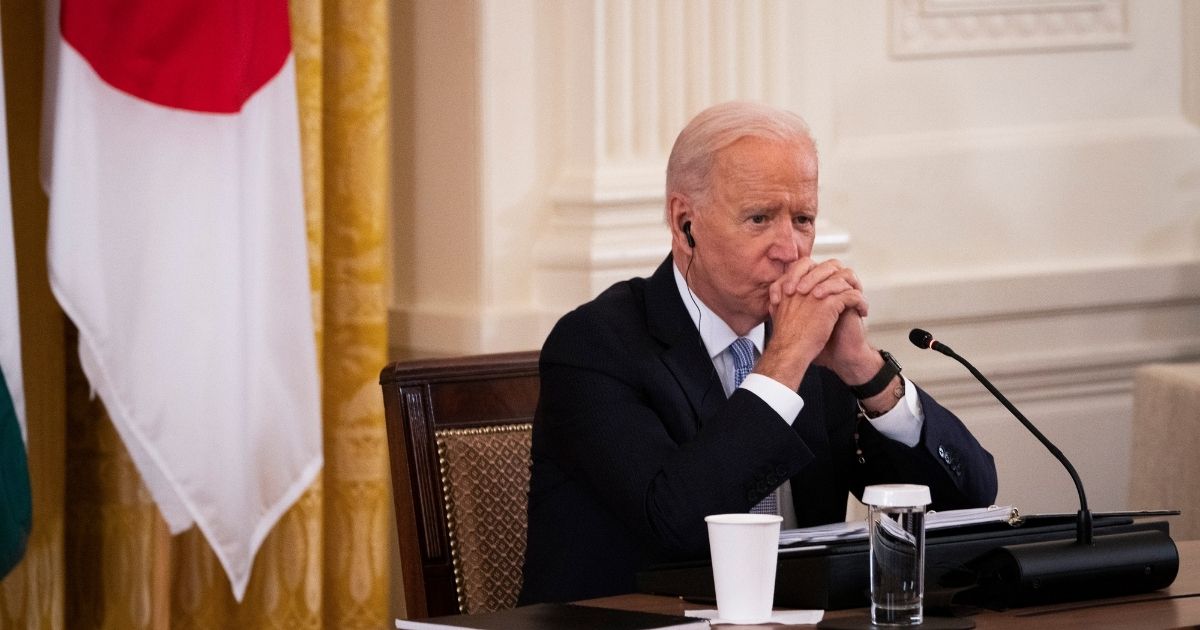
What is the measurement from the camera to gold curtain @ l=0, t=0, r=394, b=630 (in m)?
3.05

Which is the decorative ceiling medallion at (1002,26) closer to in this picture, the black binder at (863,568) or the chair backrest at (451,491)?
the chair backrest at (451,491)

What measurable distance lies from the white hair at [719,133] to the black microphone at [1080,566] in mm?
704

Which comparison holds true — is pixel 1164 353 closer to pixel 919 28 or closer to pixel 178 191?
pixel 919 28

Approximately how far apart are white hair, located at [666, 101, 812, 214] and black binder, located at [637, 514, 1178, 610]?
701 millimetres

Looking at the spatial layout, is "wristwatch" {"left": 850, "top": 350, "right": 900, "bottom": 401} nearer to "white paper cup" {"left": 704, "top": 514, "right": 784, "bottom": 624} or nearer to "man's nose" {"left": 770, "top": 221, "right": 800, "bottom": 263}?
"man's nose" {"left": 770, "top": 221, "right": 800, "bottom": 263}

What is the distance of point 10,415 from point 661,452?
1.15 metres

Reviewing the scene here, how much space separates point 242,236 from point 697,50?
110cm

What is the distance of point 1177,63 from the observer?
14.2ft

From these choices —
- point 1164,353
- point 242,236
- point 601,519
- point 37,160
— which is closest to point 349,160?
point 242,236

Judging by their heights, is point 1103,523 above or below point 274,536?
above

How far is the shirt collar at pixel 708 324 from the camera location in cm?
250

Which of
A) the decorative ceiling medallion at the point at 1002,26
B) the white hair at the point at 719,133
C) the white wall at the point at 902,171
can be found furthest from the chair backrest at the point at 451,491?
the decorative ceiling medallion at the point at 1002,26

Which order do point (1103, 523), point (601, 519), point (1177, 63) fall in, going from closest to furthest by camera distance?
point (1103, 523), point (601, 519), point (1177, 63)

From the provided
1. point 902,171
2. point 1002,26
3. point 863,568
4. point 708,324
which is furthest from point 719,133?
point 1002,26
